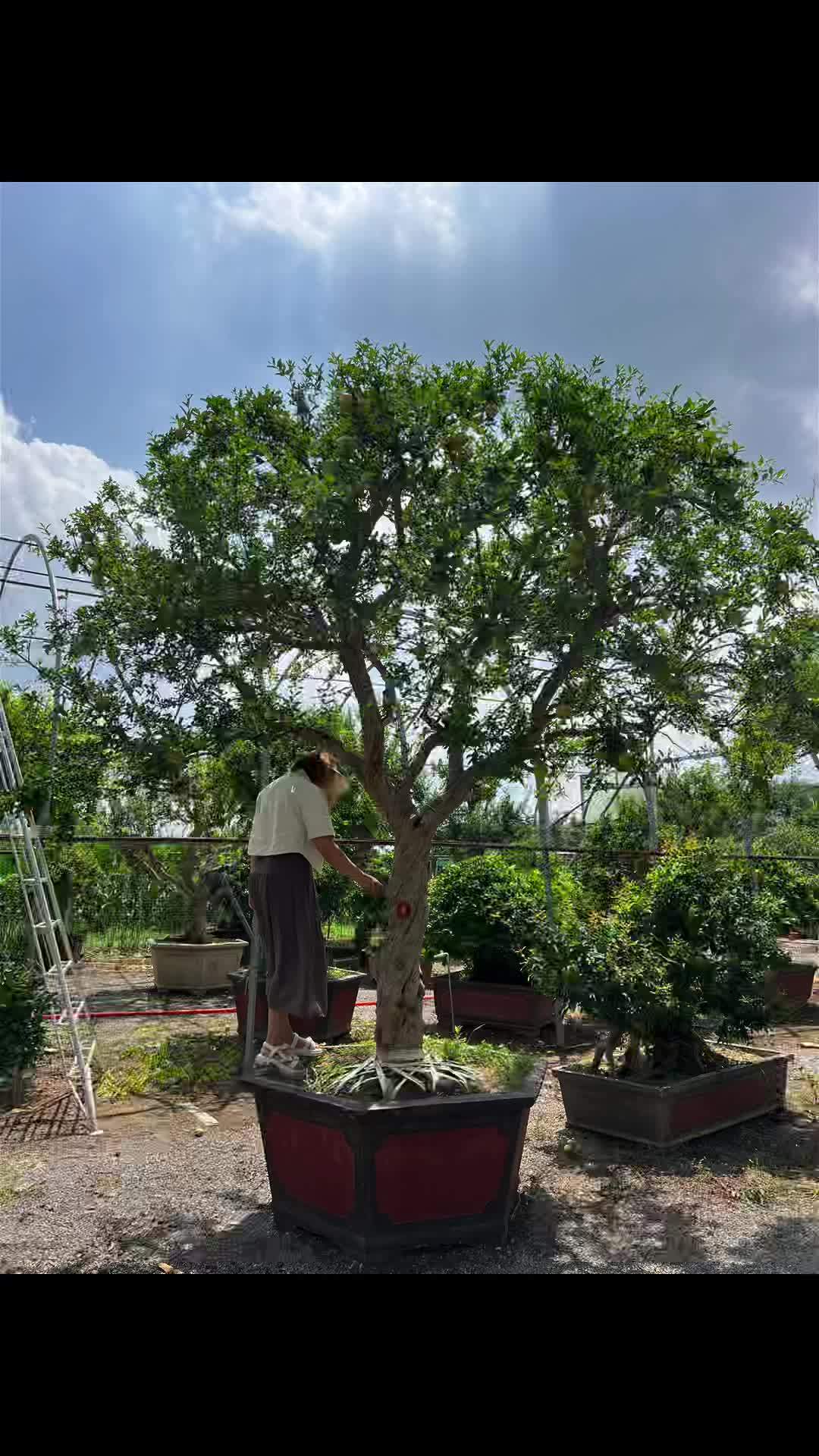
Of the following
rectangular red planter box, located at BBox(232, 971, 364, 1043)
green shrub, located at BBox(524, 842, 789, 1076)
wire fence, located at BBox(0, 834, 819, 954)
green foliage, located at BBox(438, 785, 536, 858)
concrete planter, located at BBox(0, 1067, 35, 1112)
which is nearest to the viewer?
green shrub, located at BBox(524, 842, 789, 1076)

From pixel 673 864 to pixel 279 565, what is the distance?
8.99ft

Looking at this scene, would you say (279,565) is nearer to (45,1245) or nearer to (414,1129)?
(414,1129)

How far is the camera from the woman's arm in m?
3.57

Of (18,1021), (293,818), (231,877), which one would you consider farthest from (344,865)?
(231,877)

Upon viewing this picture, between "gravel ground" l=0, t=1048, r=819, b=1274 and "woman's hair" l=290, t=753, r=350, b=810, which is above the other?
"woman's hair" l=290, t=753, r=350, b=810

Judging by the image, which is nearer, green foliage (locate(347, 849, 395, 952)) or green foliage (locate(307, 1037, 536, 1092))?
green foliage (locate(307, 1037, 536, 1092))

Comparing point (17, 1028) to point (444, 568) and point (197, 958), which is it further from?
point (197, 958)

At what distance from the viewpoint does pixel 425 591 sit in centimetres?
292

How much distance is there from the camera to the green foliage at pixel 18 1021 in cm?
486

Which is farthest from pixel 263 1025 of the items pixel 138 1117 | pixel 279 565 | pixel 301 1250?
pixel 279 565

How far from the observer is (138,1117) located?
5.10 meters

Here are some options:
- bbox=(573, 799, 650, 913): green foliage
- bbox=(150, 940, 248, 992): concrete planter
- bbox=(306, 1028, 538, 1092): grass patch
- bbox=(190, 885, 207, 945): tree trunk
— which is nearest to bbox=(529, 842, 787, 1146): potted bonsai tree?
bbox=(306, 1028, 538, 1092): grass patch

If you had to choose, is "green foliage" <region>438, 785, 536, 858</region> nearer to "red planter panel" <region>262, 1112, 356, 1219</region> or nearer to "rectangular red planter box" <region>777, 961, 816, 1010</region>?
"rectangular red planter box" <region>777, 961, 816, 1010</region>

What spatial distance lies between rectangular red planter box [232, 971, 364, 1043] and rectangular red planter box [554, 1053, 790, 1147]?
196 cm
